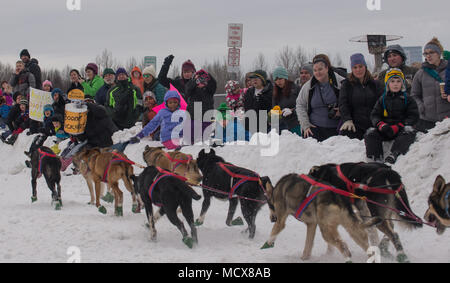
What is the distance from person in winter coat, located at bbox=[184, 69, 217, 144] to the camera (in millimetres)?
10953

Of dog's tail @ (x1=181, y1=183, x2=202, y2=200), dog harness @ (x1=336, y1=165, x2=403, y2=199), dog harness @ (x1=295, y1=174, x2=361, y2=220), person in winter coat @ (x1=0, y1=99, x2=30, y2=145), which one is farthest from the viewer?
person in winter coat @ (x1=0, y1=99, x2=30, y2=145)

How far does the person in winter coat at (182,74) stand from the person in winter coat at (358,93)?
5.05 m

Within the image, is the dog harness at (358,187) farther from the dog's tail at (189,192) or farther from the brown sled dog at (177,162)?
the brown sled dog at (177,162)

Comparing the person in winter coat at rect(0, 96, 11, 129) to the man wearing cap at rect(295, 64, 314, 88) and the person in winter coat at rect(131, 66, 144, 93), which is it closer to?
the person in winter coat at rect(131, 66, 144, 93)

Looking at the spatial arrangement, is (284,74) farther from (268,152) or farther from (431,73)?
(431,73)

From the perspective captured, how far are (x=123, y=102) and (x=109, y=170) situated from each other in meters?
5.41

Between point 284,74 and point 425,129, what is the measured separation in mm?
2966

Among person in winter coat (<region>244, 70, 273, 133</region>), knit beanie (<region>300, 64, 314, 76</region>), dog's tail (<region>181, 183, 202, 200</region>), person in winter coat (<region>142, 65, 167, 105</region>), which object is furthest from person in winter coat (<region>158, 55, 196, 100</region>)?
dog's tail (<region>181, 183, 202, 200</region>)

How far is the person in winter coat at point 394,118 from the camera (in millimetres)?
7109

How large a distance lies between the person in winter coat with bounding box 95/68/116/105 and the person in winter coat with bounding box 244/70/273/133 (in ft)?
16.0

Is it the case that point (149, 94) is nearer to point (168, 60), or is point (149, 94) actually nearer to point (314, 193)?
point (168, 60)

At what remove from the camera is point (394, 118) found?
7234mm

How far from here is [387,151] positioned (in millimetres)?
7586

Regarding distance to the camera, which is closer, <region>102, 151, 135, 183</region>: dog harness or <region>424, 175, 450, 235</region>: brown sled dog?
<region>424, 175, 450, 235</region>: brown sled dog
